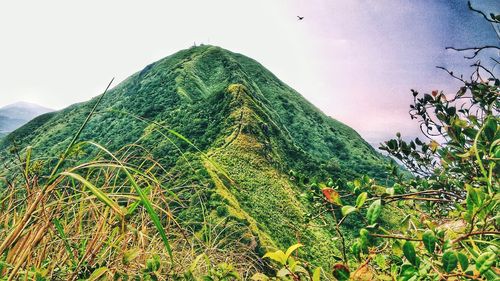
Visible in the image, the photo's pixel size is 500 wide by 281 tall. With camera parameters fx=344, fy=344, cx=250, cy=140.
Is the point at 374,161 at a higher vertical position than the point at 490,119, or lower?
lower

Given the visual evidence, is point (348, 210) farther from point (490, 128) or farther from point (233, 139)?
point (233, 139)

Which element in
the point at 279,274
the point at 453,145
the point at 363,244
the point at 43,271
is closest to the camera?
the point at 279,274

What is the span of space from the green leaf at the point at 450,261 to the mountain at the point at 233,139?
51.8 inches

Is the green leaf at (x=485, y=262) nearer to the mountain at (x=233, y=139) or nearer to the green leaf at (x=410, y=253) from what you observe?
the green leaf at (x=410, y=253)

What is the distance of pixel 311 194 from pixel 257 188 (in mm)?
22788

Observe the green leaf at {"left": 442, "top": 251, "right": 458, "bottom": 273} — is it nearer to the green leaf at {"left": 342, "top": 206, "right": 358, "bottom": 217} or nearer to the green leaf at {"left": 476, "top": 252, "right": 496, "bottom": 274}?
the green leaf at {"left": 476, "top": 252, "right": 496, "bottom": 274}

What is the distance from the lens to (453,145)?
200 centimetres

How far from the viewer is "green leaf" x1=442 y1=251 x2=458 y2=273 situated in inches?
33.6

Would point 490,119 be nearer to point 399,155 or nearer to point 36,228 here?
point 399,155

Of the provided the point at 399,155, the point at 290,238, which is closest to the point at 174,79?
the point at 290,238

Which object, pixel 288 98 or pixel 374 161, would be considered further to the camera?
pixel 288 98

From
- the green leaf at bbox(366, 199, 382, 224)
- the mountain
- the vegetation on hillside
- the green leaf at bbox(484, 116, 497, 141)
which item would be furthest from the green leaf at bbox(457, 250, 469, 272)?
the mountain

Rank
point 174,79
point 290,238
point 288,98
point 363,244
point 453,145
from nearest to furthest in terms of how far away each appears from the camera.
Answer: point 363,244 < point 453,145 < point 290,238 < point 174,79 < point 288,98

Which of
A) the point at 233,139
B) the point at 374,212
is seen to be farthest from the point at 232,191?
the point at 374,212
